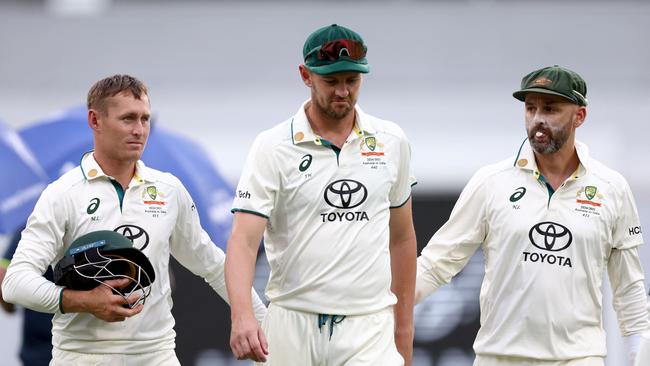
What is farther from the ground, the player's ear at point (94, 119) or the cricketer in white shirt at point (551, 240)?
the player's ear at point (94, 119)

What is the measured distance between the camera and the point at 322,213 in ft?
21.2

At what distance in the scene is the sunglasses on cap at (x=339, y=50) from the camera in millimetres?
6355

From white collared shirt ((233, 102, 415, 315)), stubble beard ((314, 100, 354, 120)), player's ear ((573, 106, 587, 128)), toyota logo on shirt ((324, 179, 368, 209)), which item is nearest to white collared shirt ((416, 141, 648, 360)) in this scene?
player's ear ((573, 106, 587, 128))

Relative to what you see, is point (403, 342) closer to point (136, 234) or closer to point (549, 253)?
point (549, 253)

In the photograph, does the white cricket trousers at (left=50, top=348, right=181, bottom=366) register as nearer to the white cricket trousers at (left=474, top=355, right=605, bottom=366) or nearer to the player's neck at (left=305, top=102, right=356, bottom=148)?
the player's neck at (left=305, top=102, right=356, bottom=148)

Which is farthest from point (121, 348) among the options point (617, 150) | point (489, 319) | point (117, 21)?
point (117, 21)

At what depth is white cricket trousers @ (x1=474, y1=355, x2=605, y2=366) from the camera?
22.3 feet

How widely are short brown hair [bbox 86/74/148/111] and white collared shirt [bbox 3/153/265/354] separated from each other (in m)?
0.25

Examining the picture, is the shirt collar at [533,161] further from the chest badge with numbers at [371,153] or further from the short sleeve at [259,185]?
the short sleeve at [259,185]

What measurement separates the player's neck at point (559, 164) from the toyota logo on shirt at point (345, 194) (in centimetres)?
102

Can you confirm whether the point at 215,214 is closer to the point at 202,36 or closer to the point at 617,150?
the point at 617,150

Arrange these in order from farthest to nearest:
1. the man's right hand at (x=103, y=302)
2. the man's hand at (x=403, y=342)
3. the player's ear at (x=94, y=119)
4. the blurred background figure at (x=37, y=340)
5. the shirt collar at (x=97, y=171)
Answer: the blurred background figure at (x=37, y=340) → the man's hand at (x=403, y=342) → the player's ear at (x=94, y=119) → the shirt collar at (x=97, y=171) → the man's right hand at (x=103, y=302)

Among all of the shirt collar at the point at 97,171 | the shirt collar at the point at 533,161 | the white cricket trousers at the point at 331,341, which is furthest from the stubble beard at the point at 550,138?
the shirt collar at the point at 97,171

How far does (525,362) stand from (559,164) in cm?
95
